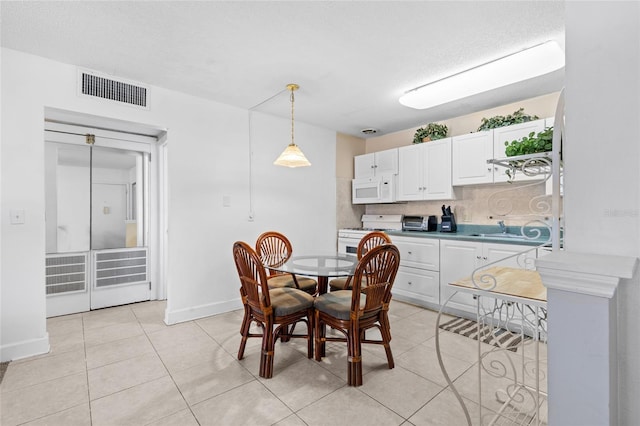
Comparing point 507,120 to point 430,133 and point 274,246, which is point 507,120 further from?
point 274,246

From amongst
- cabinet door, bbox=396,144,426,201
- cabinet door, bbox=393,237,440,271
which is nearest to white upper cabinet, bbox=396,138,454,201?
cabinet door, bbox=396,144,426,201

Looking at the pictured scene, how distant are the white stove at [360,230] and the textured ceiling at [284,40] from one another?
1.97 meters

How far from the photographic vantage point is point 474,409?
1.76 m

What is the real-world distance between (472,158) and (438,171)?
17.2 inches

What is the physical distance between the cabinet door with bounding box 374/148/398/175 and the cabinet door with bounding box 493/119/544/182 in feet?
4.27

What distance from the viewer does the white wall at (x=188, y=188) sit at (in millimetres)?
2371

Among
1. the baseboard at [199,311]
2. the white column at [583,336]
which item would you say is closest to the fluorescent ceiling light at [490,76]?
the white column at [583,336]

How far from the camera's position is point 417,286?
3.68 metres

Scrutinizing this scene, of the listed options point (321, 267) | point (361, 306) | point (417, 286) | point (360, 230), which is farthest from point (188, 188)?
point (417, 286)

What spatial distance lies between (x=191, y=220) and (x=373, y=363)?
233cm

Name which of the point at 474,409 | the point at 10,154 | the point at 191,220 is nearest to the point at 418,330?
the point at 474,409

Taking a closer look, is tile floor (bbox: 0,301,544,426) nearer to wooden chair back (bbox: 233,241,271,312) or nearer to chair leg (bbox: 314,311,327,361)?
→ chair leg (bbox: 314,311,327,361)

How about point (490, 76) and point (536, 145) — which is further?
point (490, 76)

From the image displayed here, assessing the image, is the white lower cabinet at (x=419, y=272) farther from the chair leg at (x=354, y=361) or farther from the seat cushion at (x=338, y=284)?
the chair leg at (x=354, y=361)
